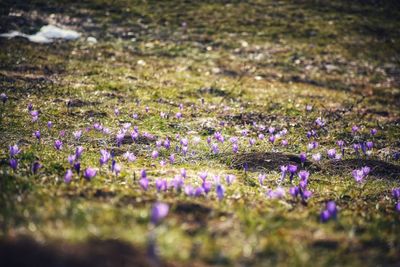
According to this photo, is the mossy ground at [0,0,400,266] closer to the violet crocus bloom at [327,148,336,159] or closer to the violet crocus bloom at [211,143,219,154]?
the violet crocus bloom at [211,143,219,154]

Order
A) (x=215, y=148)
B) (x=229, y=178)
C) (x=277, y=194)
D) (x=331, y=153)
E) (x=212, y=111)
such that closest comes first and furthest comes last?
(x=277, y=194), (x=229, y=178), (x=331, y=153), (x=215, y=148), (x=212, y=111)

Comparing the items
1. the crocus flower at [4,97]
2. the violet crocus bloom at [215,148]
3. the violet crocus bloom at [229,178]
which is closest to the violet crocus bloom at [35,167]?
the violet crocus bloom at [229,178]

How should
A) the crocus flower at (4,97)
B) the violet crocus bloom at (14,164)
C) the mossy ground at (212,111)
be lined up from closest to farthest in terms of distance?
the mossy ground at (212,111)
the violet crocus bloom at (14,164)
the crocus flower at (4,97)

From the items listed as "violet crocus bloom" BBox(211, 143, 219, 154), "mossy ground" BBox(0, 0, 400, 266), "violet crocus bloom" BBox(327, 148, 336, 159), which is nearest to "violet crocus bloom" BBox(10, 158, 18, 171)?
"mossy ground" BBox(0, 0, 400, 266)

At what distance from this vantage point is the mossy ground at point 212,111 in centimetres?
414

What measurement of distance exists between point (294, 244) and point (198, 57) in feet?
66.6

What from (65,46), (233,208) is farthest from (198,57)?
(233,208)

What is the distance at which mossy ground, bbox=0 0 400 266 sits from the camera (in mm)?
4137

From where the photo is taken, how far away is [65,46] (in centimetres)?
2183

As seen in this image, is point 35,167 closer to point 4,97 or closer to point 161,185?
point 161,185

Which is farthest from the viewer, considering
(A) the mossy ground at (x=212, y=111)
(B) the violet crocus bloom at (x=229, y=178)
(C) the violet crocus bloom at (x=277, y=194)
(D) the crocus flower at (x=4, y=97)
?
(D) the crocus flower at (x=4, y=97)

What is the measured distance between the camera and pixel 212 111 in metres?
14.5

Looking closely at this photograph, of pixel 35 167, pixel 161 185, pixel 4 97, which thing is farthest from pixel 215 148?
pixel 4 97

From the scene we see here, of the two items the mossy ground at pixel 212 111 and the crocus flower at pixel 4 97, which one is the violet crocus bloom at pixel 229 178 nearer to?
the mossy ground at pixel 212 111
